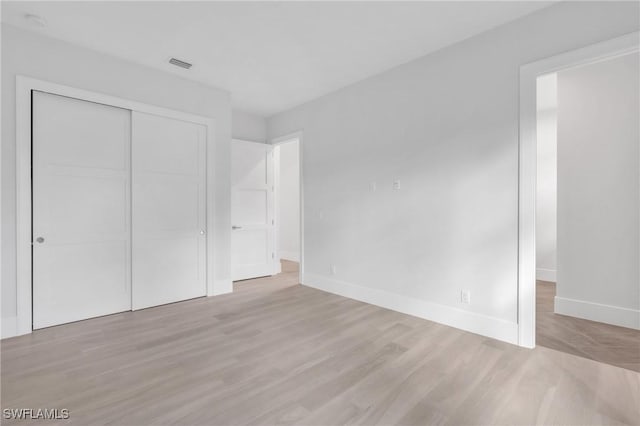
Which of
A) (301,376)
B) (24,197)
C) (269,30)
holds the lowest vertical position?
(301,376)

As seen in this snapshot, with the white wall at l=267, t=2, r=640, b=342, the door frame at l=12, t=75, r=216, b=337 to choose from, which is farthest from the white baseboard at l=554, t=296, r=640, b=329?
the door frame at l=12, t=75, r=216, b=337

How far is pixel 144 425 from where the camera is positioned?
166 cm

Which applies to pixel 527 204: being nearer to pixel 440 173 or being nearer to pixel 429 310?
pixel 440 173

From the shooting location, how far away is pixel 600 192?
3.22 meters

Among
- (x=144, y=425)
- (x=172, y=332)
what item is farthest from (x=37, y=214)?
(x=144, y=425)

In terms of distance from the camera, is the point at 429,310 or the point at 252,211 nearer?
the point at 429,310

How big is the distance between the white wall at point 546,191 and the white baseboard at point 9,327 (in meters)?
6.92

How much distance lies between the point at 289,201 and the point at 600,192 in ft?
19.0

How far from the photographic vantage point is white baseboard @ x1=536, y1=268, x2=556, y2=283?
4.95 metres

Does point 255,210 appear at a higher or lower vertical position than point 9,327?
higher

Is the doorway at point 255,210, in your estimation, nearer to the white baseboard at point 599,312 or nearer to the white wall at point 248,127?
the white wall at point 248,127

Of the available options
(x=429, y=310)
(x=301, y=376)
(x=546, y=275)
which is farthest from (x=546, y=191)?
(x=301, y=376)

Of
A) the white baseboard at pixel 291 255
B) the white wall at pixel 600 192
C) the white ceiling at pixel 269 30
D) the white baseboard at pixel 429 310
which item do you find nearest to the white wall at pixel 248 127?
the white ceiling at pixel 269 30

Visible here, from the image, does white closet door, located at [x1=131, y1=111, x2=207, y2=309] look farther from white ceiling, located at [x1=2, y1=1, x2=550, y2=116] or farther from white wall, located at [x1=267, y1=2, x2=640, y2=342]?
white wall, located at [x1=267, y1=2, x2=640, y2=342]
